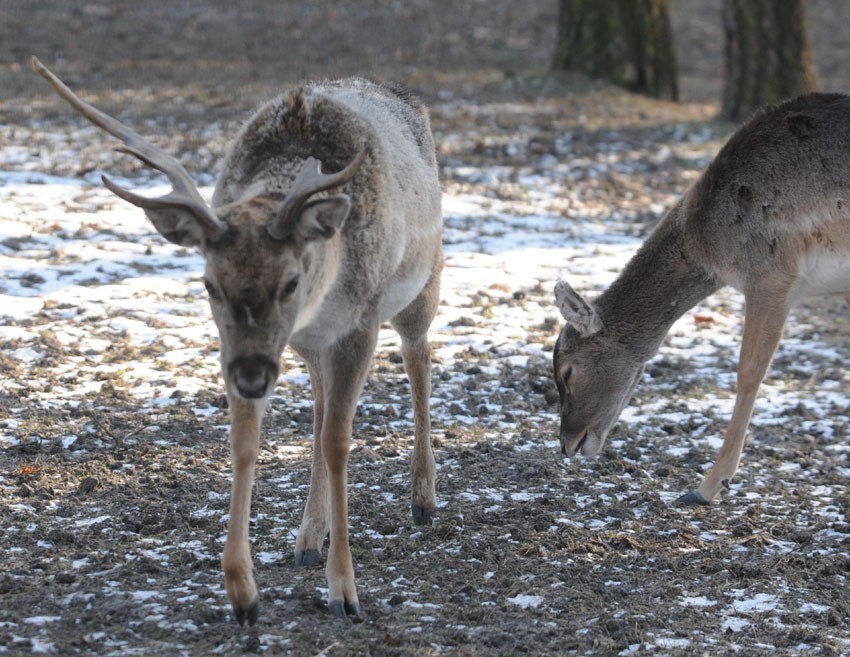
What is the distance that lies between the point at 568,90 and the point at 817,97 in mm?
9090

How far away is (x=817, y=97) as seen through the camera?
6902mm

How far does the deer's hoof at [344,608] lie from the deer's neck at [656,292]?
2.97 m

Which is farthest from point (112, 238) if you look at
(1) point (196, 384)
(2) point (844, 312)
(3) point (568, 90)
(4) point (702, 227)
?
(3) point (568, 90)

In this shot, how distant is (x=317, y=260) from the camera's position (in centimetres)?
460

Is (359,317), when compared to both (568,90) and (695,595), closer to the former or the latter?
(695,595)

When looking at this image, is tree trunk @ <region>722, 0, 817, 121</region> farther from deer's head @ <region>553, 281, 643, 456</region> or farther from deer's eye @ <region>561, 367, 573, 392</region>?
deer's eye @ <region>561, 367, 573, 392</region>

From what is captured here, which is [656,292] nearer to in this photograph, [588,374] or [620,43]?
[588,374]

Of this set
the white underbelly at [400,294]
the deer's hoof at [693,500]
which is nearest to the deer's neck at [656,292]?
the deer's hoof at [693,500]

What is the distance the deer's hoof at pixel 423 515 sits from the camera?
5.91 metres

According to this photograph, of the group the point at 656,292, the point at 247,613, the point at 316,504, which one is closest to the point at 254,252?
the point at 247,613

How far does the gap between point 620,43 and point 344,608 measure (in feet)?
41.9

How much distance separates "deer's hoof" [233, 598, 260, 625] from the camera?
14.8ft

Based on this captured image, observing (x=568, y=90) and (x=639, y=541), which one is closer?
(x=639, y=541)

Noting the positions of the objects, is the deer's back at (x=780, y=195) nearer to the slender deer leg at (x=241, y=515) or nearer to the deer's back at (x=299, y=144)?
the deer's back at (x=299, y=144)
